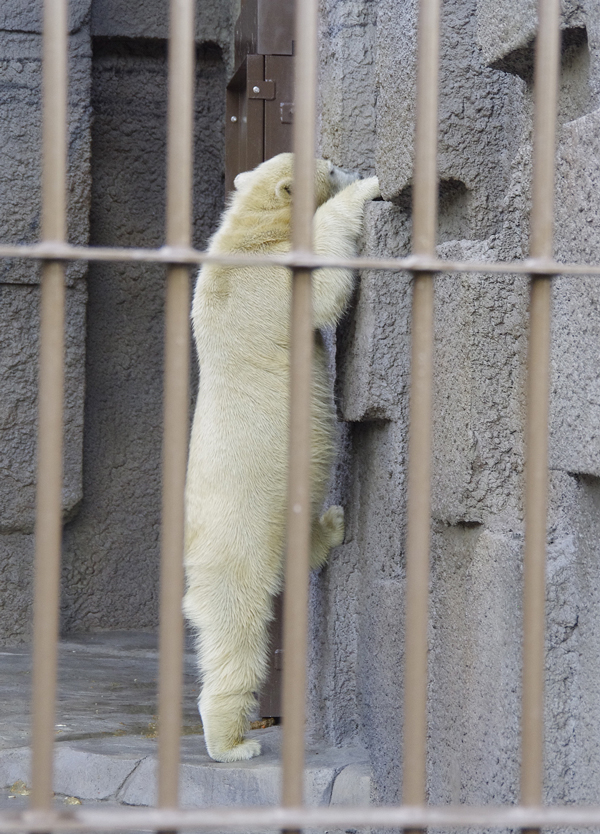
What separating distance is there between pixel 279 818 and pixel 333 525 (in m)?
2.08

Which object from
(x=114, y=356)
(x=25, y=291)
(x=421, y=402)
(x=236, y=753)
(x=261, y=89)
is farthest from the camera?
(x=114, y=356)

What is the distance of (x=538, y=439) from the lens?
4.31ft

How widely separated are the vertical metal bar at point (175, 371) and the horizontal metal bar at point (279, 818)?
0.39 feet

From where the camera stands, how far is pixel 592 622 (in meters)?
1.96

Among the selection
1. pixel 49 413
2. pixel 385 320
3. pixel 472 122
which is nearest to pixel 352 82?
pixel 472 122

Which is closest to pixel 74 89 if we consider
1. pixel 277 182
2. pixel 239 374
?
pixel 277 182

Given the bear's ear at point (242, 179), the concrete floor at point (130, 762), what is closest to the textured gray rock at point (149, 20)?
the bear's ear at point (242, 179)

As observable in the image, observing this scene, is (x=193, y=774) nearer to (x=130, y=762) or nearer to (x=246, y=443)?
(x=130, y=762)

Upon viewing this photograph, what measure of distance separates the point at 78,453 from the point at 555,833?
3.46 metres

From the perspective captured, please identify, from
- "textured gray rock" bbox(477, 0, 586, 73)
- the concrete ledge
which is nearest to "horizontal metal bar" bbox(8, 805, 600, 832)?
"textured gray rock" bbox(477, 0, 586, 73)

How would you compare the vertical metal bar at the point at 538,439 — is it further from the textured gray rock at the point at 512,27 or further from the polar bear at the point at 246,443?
the polar bear at the point at 246,443

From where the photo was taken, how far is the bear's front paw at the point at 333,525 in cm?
324

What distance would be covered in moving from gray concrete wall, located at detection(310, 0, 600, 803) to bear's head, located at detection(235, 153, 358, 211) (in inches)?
3.7

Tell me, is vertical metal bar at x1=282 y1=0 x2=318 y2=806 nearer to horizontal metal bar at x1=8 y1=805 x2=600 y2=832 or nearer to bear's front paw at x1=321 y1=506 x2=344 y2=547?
horizontal metal bar at x1=8 y1=805 x2=600 y2=832
